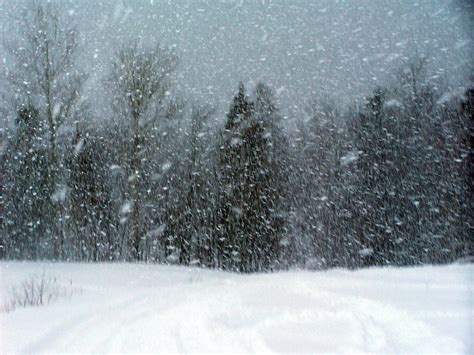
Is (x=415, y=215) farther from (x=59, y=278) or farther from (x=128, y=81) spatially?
(x=59, y=278)

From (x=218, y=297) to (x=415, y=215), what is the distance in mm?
12876

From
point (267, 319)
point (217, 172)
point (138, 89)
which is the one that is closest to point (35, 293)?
point (267, 319)

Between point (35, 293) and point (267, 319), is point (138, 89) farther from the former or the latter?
point (267, 319)

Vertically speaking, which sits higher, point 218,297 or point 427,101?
point 427,101

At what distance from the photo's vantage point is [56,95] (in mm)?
10883

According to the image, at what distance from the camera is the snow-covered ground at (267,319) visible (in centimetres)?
269

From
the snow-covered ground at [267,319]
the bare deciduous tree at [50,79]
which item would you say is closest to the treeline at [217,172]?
the bare deciduous tree at [50,79]

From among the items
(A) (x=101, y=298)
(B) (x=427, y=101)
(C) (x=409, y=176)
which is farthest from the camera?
(C) (x=409, y=176)

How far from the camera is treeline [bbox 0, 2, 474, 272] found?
411 inches

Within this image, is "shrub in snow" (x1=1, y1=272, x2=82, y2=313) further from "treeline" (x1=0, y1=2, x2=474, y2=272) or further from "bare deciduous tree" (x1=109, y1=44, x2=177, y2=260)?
"bare deciduous tree" (x1=109, y1=44, x2=177, y2=260)

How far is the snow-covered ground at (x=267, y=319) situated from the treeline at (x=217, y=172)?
5685 millimetres

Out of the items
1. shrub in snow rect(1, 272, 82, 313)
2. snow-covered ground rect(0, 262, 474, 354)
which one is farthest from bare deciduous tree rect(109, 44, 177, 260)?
snow-covered ground rect(0, 262, 474, 354)

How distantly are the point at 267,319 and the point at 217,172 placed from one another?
10.7 meters

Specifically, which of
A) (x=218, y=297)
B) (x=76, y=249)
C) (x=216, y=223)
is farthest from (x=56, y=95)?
(x=218, y=297)
